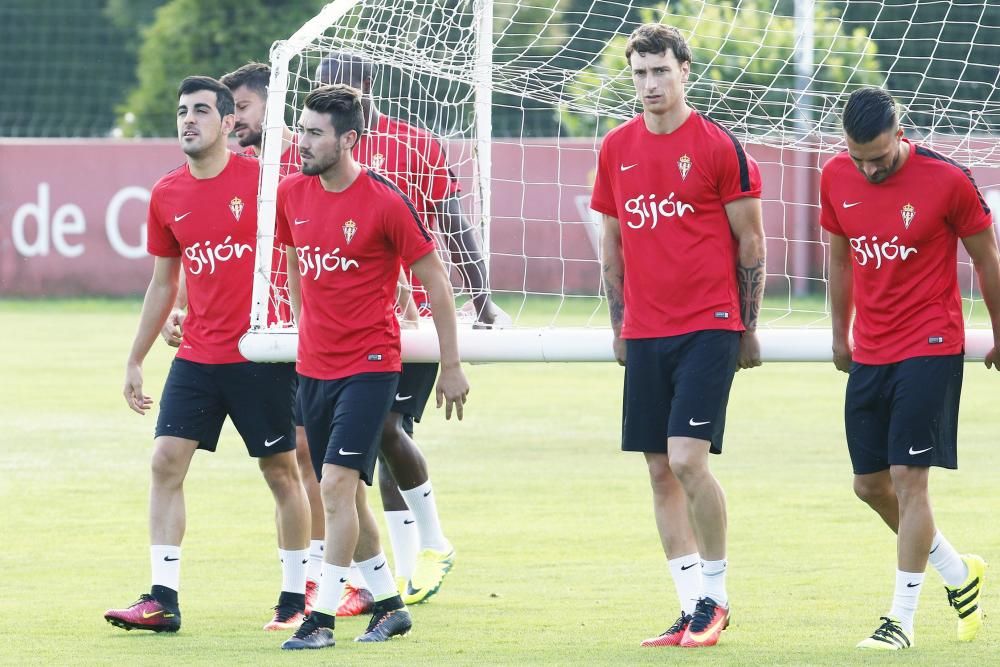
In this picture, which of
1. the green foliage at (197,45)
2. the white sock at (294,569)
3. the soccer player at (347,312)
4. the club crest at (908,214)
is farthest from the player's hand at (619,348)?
the green foliage at (197,45)

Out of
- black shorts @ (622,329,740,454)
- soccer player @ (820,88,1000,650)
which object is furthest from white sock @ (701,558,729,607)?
soccer player @ (820,88,1000,650)

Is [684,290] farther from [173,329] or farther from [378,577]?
[173,329]

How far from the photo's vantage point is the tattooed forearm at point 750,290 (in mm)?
6078

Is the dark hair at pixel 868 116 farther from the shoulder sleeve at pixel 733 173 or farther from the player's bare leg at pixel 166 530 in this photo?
the player's bare leg at pixel 166 530

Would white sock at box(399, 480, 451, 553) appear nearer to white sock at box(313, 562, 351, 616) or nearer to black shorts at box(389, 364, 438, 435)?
black shorts at box(389, 364, 438, 435)

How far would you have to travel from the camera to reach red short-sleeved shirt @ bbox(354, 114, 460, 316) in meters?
7.46

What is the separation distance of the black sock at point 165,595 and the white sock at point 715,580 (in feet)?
6.48

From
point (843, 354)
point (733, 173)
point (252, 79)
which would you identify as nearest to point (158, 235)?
point (252, 79)

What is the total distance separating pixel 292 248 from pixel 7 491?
4458mm

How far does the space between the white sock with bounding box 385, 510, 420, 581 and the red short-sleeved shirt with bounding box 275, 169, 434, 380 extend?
1.34 metres

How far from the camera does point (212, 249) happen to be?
21.8ft

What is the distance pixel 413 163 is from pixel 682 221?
1887 millimetres

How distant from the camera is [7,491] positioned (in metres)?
10.1

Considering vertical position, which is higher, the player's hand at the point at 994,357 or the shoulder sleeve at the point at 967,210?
the shoulder sleeve at the point at 967,210
